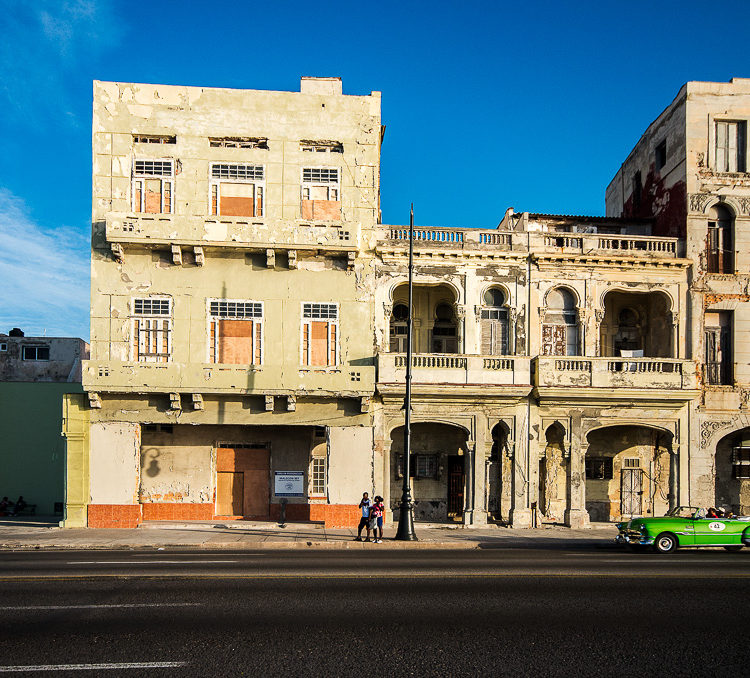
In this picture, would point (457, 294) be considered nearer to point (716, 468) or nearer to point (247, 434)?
point (247, 434)

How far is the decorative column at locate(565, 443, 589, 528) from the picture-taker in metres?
26.3

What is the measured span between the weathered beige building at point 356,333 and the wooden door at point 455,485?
8cm

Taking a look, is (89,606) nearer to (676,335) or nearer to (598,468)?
(598,468)

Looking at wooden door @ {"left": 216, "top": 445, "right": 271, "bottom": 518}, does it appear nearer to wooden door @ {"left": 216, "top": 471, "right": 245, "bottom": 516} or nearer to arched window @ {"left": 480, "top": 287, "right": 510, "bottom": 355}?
wooden door @ {"left": 216, "top": 471, "right": 245, "bottom": 516}

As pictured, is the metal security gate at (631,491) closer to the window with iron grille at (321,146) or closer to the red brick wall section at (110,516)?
the window with iron grille at (321,146)

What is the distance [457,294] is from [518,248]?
3.08m

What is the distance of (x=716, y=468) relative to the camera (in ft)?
96.5

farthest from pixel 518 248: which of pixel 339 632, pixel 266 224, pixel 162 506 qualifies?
pixel 339 632

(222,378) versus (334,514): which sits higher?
(222,378)

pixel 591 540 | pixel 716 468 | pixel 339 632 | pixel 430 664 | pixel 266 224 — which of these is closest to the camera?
pixel 430 664

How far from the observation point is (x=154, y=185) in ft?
85.6

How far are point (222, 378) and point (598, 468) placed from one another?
15857 mm

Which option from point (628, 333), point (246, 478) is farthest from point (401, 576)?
point (628, 333)

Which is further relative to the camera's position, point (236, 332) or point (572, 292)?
point (572, 292)
